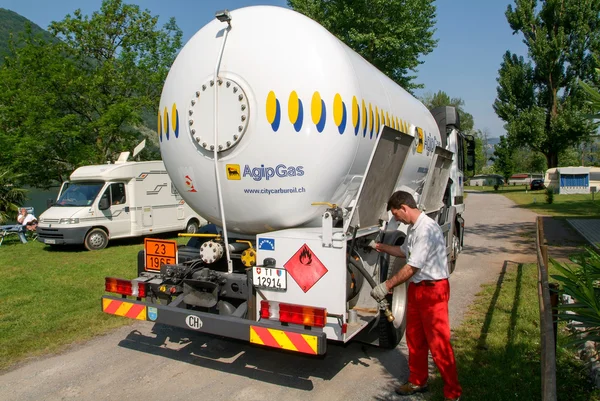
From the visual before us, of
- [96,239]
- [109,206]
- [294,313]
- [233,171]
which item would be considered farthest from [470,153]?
[96,239]

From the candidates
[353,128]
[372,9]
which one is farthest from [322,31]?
[372,9]

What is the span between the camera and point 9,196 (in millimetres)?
17844

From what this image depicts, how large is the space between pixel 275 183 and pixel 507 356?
10.1ft

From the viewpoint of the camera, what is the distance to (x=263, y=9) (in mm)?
4738

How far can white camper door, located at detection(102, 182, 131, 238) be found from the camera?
44.7ft

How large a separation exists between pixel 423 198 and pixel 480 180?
296ft

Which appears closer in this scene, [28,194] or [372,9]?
[28,194]

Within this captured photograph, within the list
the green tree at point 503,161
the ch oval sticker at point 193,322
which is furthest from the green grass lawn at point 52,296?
the green tree at point 503,161

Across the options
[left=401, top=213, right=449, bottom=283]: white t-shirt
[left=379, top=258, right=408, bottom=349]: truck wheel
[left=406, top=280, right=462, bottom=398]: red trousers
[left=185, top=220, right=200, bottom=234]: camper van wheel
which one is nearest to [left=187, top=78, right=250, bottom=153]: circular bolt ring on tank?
[left=401, top=213, right=449, bottom=283]: white t-shirt

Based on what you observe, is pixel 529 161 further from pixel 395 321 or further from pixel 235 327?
pixel 235 327

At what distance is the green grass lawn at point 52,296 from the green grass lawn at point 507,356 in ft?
14.9

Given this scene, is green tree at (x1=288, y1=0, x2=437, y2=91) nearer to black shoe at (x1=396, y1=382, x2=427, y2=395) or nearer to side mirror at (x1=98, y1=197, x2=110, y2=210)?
side mirror at (x1=98, y1=197, x2=110, y2=210)

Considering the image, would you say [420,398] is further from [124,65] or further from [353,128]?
[124,65]

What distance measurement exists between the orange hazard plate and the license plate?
120 centimetres
